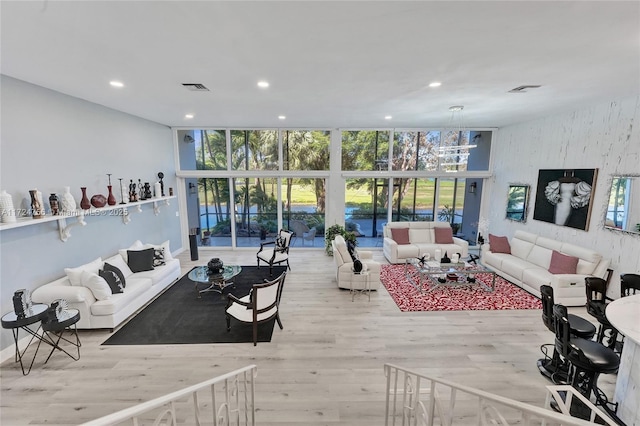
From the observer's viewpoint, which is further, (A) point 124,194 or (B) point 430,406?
(A) point 124,194

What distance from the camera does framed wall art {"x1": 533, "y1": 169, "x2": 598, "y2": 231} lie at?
5.22 m

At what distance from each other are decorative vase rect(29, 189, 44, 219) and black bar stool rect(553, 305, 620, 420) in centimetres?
625

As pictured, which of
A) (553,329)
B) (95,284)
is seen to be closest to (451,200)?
(553,329)

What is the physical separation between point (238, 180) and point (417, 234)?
5.32 m

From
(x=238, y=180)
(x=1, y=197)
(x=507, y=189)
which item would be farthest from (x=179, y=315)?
(x=507, y=189)

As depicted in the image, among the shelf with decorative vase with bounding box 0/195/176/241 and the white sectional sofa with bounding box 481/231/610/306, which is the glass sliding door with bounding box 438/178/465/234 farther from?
the shelf with decorative vase with bounding box 0/195/176/241

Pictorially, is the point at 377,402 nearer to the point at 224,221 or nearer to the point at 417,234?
the point at 417,234

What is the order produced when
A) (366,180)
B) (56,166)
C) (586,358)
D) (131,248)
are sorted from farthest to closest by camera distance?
(366,180), (131,248), (56,166), (586,358)

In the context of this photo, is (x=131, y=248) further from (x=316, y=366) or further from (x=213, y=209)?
(x=316, y=366)

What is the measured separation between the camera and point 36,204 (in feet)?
11.8

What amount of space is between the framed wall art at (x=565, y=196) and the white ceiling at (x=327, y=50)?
4.78ft

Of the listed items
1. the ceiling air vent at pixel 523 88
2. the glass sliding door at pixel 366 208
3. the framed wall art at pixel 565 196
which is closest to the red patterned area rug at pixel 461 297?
the framed wall art at pixel 565 196

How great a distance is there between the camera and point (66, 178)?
4285 millimetres

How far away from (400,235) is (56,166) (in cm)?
703
